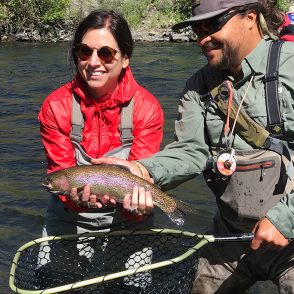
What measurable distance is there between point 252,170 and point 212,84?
23.8 inches

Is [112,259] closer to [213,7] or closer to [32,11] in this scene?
[213,7]

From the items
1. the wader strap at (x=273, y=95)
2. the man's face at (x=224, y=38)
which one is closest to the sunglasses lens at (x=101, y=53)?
the man's face at (x=224, y=38)

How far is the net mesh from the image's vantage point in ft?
11.9

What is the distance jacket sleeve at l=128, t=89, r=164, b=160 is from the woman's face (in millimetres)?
221

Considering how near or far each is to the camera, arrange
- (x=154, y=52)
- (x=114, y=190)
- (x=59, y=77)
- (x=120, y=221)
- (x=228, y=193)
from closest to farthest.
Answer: (x=114, y=190) < (x=228, y=193) < (x=120, y=221) < (x=59, y=77) < (x=154, y=52)

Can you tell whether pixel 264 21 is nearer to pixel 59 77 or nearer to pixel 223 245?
pixel 223 245

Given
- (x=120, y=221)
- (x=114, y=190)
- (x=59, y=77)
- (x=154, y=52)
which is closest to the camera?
(x=114, y=190)

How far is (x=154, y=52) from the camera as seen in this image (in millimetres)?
23391

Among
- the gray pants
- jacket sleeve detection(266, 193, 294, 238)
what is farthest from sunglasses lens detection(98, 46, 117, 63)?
jacket sleeve detection(266, 193, 294, 238)

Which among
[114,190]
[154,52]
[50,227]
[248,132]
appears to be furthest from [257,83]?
[154,52]

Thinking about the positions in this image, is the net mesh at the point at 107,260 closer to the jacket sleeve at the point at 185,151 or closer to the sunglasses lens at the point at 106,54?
the jacket sleeve at the point at 185,151

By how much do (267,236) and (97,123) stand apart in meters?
1.42

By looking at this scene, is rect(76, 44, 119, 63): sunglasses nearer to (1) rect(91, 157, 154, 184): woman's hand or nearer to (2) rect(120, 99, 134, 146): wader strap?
(2) rect(120, 99, 134, 146): wader strap

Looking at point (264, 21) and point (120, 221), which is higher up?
point (264, 21)
